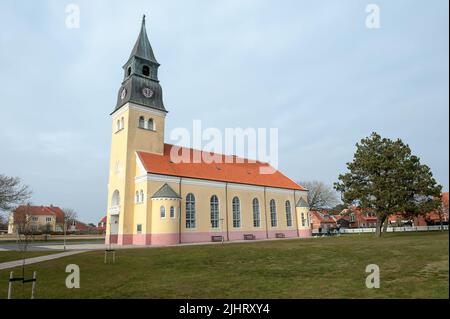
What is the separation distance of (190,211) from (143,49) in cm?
2146

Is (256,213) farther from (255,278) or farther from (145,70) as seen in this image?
(255,278)

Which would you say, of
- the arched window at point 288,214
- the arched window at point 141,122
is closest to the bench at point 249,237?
the arched window at point 288,214

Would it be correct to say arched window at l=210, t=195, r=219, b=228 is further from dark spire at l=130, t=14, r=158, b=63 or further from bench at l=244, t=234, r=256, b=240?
dark spire at l=130, t=14, r=158, b=63

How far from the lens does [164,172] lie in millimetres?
36906

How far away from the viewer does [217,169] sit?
45031 mm

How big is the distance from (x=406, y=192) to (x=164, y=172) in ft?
85.2

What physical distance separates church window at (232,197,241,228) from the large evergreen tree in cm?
1420

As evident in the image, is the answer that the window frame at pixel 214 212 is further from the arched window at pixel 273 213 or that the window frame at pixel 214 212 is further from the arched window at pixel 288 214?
the arched window at pixel 288 214

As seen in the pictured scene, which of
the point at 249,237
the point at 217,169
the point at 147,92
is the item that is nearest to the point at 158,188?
the point at 217,169

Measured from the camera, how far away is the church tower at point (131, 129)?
36.8m

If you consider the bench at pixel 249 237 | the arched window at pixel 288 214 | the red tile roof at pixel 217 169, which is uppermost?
the red tile roof at pixel 217 169

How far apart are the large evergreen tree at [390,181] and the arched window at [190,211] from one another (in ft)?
57.8
